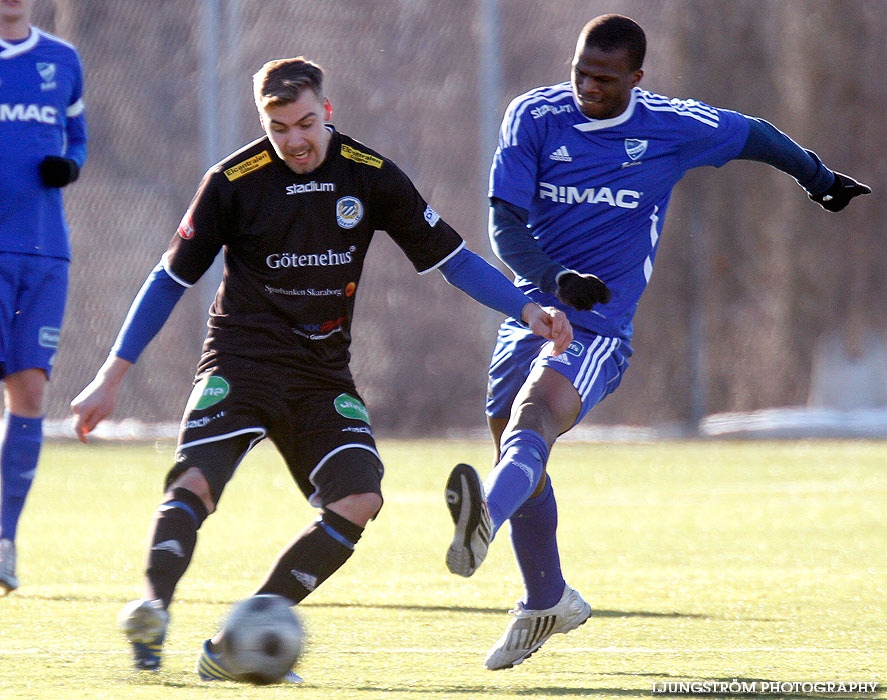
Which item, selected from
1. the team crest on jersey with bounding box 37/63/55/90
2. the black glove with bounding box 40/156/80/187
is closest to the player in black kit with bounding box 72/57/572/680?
the black glove with bounding box 40/156/80/187

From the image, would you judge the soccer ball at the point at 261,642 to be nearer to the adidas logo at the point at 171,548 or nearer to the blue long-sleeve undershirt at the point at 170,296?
the adidas logo at the point at 171,548

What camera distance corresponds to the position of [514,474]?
3.74 m

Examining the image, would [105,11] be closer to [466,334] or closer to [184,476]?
[466,334]

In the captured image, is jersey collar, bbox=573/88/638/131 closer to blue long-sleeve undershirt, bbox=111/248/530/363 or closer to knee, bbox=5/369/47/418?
blue long-sleeve undershirt, bbox=111/248/530/363

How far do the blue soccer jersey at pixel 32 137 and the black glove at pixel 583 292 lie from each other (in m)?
2.46

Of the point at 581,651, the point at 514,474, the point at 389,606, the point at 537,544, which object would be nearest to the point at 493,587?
the point at 389,606

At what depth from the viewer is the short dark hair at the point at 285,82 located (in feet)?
12.2

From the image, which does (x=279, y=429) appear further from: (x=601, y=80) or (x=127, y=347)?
(x=601, y=80)

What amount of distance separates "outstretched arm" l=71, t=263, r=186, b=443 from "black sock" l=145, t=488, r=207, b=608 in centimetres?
28

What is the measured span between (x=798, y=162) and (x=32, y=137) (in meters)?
2.84

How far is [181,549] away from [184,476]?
221 mm

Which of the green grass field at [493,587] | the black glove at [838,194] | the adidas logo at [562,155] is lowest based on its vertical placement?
the green grass field at [493,587]

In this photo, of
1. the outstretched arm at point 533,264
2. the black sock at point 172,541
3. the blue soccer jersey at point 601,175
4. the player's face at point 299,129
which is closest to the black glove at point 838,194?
the blue soccer jersey at point 601,175

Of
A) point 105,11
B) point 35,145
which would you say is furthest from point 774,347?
point 35,145
